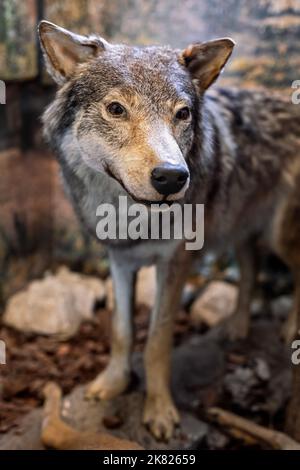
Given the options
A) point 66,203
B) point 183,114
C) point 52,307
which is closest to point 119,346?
point 52,307

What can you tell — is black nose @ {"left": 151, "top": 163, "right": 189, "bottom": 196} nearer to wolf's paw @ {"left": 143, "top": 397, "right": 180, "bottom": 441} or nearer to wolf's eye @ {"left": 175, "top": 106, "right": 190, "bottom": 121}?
wolf's eye @ {"left": 175, "top": 106, "right": 190, "bottom": 121}

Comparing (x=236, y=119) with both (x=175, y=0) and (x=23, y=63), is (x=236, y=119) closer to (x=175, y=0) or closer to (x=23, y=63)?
(x=175, y=0)

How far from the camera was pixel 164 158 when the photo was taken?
210cm

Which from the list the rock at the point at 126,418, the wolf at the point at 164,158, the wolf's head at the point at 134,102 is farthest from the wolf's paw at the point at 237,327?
the wolf's head at the point at 134,102

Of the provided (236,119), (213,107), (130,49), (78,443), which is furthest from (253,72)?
(78,443)

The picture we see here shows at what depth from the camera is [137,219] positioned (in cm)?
268

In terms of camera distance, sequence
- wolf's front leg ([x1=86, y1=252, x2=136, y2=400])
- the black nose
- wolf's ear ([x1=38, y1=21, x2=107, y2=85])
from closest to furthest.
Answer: the black nose, wolf's ear ([x1=38, y1=21, x2=107, y2=85]), wolf's front leg ([x1=86, y1=252, x2=136, y2=400])

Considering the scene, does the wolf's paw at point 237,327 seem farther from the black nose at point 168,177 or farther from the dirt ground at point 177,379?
the black nose at point 168,177

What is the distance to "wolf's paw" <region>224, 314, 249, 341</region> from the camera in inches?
155

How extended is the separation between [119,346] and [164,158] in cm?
148

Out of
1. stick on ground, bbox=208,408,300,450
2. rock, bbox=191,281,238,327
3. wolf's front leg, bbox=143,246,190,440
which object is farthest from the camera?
rock, bbox=191,281,238,327

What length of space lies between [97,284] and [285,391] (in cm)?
172

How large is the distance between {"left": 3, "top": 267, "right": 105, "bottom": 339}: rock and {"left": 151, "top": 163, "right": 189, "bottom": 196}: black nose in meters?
2.14

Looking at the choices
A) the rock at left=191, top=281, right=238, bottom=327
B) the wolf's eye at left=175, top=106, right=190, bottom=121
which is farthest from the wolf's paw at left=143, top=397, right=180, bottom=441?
the wolf's eye at left=175, top=106, right=190, bottom=121
